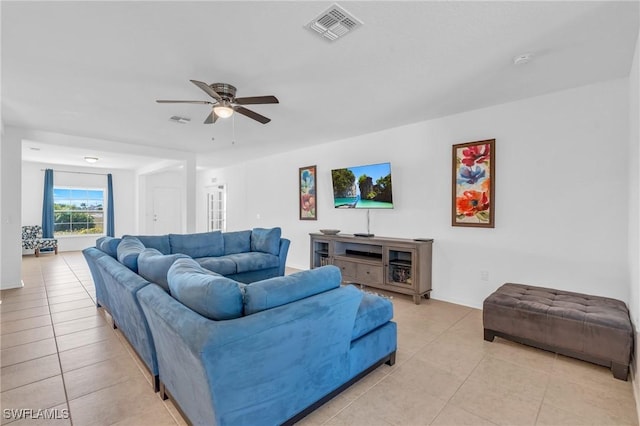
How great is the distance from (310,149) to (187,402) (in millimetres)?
4920

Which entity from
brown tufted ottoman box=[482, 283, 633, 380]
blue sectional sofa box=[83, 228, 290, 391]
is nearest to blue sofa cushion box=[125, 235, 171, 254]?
blue sectional sofa box=[83, 228, 290, 391]

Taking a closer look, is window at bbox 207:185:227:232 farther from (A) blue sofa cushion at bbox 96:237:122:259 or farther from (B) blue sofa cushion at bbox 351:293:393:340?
(B) blue sofa cushion at bbox 351:293:393:340

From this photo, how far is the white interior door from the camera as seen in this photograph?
9617mm

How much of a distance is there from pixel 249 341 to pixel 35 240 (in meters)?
9.55

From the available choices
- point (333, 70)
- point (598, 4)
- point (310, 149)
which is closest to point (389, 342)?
point (333, 70)

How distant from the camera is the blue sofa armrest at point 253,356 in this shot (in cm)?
134

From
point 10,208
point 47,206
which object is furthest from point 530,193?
point 47,206

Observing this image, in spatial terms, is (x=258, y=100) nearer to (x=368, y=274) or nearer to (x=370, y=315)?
(x=370, y=315)

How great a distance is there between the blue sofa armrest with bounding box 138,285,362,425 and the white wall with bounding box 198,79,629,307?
102 inches

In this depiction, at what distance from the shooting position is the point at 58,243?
859 centimetres

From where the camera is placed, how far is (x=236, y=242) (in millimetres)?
5152

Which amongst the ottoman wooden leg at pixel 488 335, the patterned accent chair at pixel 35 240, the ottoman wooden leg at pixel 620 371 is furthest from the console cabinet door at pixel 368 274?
the patterned accent chair at pixel 35 240

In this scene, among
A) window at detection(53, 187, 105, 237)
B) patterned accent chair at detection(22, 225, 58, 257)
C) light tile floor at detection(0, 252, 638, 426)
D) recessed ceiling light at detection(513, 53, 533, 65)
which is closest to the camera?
light tile floor at detection(0, 252, 638, 426)

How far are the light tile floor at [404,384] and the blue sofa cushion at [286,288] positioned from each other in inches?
30.7
